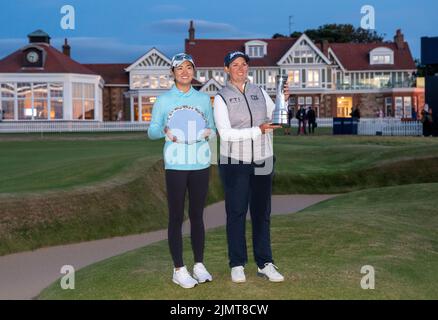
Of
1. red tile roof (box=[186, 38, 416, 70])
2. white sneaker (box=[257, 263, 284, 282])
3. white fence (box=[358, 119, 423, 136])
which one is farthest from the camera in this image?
red tile roof (box=[186, 38, 416, 70])

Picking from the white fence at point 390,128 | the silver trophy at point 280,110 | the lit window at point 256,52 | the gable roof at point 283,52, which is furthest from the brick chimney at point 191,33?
the silver trophy at point 280,110

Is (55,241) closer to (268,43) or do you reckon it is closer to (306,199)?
(306,199)

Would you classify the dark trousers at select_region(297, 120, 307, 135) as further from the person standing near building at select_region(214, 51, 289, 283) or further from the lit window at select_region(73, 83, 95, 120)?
the person standing near building at select_region(214, 51, 289, 283)

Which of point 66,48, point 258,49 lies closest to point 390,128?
point 258,49

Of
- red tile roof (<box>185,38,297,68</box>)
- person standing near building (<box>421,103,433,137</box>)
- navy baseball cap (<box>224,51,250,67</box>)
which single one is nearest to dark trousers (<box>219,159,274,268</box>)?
navy baseball cap (<box>224,51,250,67</box>)

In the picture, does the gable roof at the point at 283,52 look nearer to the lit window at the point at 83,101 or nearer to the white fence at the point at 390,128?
the lit window at the point at 83,101

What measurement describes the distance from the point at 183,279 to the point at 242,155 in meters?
1.37

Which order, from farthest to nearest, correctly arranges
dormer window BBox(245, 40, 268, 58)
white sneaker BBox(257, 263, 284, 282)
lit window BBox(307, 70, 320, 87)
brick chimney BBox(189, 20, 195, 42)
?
brick chimney BBox(189, 20, 195, 42) → dormer window BBox(245, 40, 268, 58) → lit window BBox(307, 70, 320, 87) → white sneaker BBox(257, 263, 284, 282)

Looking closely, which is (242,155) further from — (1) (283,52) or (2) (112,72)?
(1) (283,52)

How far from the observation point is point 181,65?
6.76 metres

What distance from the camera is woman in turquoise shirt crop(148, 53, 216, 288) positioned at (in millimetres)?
6672

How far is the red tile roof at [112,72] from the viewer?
225 ft

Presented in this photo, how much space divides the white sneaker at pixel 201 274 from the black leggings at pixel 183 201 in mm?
77

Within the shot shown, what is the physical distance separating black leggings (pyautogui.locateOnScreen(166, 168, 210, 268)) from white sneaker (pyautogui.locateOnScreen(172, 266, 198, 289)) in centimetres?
7
